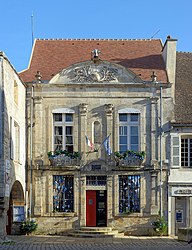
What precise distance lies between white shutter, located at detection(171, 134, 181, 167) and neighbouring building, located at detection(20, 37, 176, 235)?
174 mm

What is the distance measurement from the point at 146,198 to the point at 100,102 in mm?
4518

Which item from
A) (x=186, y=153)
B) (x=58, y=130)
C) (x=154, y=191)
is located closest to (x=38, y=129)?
(x=58, y=130)

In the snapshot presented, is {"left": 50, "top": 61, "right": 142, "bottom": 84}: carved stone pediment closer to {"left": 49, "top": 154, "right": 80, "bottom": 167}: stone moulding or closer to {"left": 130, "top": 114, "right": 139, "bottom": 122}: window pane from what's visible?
{"left": 130, "top": 114, "right": 139, "bottom": 122}: window pane

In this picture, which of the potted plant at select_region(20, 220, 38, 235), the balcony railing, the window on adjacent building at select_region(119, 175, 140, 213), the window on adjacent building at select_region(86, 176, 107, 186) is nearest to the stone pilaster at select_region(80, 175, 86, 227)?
the window on adjacent building at select_region(86, 176, 107, 186)

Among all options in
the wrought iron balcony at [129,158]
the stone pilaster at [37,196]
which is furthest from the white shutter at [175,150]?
the stone pilaster at [37,196]

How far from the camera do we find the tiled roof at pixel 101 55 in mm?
26156

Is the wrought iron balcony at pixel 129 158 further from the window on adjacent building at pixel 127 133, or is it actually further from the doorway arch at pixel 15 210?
the doorway arch at pixel 15 210

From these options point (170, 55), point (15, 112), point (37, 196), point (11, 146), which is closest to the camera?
point (11, 146)

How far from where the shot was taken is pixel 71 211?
24844mm

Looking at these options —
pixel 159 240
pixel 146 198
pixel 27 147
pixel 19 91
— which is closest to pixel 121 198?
pixel 146 198

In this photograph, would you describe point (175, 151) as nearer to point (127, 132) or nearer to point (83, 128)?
point (127, 132)

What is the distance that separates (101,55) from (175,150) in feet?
19.8

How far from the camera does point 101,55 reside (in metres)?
27.7

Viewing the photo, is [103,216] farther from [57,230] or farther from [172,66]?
[172,66]
